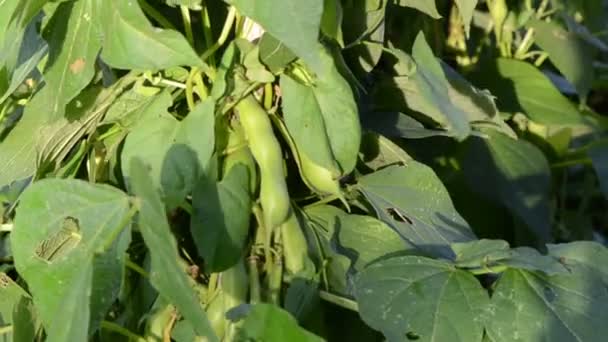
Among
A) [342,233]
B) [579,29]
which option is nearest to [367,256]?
[342,233]

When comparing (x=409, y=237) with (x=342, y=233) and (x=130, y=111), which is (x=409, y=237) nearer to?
(x=342, y=233)

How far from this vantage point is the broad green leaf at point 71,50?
27.2 inches

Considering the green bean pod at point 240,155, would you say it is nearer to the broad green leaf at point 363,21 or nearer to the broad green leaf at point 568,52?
the broad green leaf at point 363,21

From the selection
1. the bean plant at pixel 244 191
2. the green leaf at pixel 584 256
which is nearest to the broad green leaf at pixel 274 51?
the bean plant at pixel 244 191

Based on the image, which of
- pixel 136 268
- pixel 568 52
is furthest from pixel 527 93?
pixel 136 268

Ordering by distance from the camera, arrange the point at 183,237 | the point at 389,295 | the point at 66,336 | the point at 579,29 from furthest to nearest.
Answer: the point at 579,29, the point at 183,237, the point at 389,295, the point at 66,336

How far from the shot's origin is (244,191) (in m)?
0.71

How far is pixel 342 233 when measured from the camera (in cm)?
77

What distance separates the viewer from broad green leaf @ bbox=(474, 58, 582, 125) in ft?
3.54

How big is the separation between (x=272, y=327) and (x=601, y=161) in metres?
0.51

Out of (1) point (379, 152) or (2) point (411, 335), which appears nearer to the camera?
(2) point (411, 335)

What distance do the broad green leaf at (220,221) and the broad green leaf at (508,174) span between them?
1.22 ft

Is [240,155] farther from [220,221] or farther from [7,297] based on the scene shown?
[7,297]

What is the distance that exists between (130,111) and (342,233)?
0.55 feet
